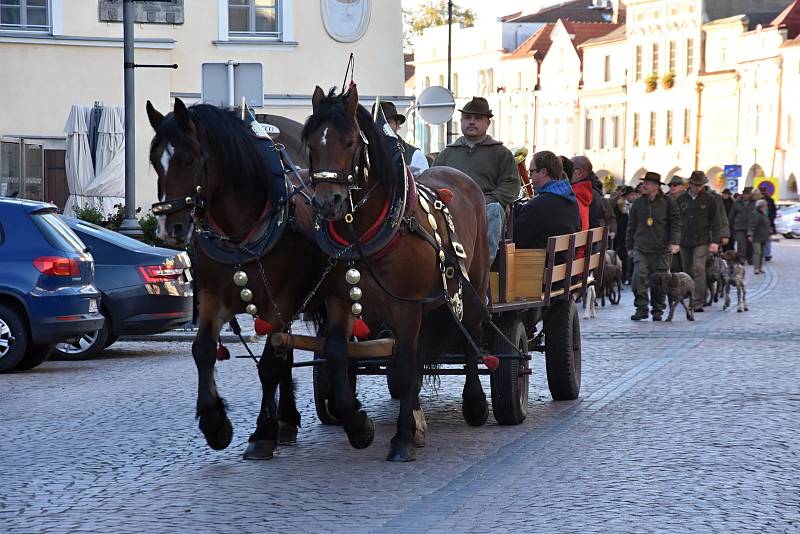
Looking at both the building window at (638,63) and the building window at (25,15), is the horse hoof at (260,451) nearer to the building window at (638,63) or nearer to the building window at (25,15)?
the building window at (25,15)

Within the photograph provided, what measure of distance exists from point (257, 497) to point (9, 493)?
1.30 metres

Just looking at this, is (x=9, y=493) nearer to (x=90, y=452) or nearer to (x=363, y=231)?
(x=90, y=452)

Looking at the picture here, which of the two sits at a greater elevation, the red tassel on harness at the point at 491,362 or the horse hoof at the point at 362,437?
the red tassel on harness at the point at 491,362

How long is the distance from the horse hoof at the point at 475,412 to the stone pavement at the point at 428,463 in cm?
8

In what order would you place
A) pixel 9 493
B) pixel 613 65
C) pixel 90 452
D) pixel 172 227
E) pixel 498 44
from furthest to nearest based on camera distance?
1. pixel 498 44
2. pixel 613 65
3. pixel 90 452
4. pixel 172 227
5. pixel 9 493

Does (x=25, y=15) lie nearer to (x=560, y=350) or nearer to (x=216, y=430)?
(x=560, y=350)

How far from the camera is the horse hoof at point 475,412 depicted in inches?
443

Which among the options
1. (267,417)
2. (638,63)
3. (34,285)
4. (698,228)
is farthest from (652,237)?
(638,63)

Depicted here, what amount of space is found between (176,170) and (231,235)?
0.57m

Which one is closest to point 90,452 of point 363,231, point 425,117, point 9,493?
point 9,493

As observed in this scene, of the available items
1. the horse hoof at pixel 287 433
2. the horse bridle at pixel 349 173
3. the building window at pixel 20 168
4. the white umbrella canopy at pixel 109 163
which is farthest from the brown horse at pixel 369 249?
the building window at pixel 20 168

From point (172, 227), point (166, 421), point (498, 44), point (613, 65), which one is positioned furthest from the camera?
point (498, 44)

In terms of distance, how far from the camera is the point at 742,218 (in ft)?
139

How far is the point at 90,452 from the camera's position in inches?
397
